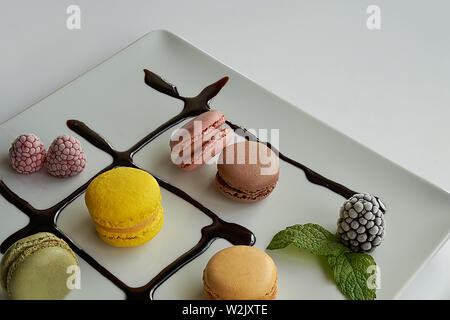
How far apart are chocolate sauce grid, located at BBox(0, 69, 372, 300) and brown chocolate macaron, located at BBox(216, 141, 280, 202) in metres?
0.11

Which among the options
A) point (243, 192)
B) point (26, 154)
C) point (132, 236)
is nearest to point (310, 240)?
point (243, 192)

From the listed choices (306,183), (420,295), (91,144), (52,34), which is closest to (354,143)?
(306,183)

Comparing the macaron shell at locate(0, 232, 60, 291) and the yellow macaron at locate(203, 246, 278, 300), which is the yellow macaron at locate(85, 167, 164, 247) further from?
the yellow macaron at locate(203, 246, 278, 300)

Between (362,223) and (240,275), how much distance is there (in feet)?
1.45

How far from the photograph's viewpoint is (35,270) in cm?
196

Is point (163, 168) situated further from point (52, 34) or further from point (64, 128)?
point (52, 34)

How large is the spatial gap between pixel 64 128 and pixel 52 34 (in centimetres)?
79

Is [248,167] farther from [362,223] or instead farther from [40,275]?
[40,275]

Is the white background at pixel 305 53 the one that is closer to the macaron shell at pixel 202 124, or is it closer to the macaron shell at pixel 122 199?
the macaron shell at pixel 202 124

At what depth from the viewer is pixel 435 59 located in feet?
10.1

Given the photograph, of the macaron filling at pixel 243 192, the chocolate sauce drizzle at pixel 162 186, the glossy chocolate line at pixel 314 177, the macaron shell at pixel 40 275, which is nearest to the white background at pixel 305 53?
the glossy chocolate line at pixel 314 177

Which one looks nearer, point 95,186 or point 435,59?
point 95,186

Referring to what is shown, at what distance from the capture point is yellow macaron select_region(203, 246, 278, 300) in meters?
1.94

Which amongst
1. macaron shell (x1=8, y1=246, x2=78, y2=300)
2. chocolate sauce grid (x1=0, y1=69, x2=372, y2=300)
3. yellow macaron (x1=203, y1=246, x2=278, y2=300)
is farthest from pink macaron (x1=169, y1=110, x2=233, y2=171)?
macaron shell (x1=8, y1=246, x2=78, y2=300)
